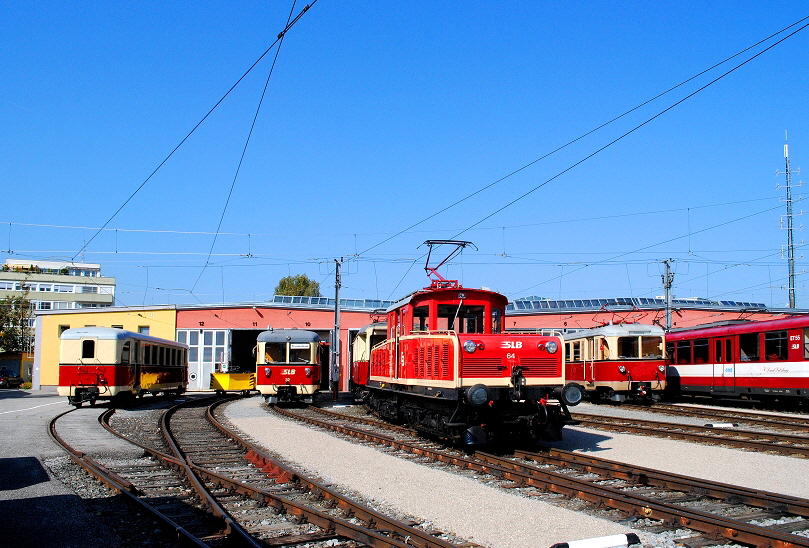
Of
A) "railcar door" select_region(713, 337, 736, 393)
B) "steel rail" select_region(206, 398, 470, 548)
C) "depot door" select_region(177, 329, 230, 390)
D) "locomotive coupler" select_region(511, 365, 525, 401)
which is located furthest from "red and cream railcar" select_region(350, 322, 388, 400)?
"depot door" select_region(177, 329, 230, 390)

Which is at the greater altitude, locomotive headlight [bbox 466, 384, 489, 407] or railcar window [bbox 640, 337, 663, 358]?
railcar window [bbox 640, 337, 663, 358]

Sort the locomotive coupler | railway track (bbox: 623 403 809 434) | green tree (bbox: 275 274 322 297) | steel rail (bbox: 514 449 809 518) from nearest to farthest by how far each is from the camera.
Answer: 1. steel rail (bbox: 514 449 809 518)
2. the locomotive coupler
3. railway track (bbox: 623 403 809 434)
4. green tree (bbox: 275 274 322 297)

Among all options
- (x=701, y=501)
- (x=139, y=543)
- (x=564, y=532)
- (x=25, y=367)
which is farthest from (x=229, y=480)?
(x=25, y=367)

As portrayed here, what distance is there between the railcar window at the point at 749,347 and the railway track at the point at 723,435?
6455mm

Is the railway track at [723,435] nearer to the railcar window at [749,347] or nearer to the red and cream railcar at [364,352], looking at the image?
the railcar window at [749,347]

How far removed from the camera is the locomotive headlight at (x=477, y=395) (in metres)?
11.5

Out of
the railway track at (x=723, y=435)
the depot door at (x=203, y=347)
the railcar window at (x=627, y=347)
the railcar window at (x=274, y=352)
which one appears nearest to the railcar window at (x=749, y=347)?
the railcar window at (x=627, y=347)

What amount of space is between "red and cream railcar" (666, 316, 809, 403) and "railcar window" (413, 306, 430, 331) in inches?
480

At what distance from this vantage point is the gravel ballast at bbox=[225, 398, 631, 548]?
700cm

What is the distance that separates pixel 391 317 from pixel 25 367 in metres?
52.8

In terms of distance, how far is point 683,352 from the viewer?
2695 cm

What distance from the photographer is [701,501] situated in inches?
328

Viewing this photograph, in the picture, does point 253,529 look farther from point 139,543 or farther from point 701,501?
point 701,501

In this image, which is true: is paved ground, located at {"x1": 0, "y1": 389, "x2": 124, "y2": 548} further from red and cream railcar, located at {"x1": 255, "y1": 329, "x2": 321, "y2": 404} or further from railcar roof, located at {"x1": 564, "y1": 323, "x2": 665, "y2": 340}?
railcar roof, located at {"x1": 564, "y1": 323, "x2": 665, "y2": 340}
